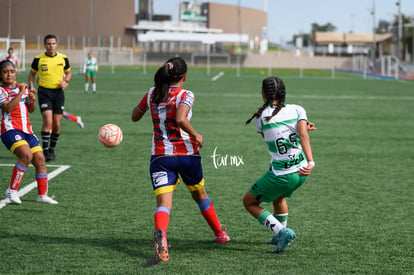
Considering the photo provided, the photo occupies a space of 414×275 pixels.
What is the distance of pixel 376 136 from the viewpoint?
15.0m

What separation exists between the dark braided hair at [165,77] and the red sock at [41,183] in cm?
288

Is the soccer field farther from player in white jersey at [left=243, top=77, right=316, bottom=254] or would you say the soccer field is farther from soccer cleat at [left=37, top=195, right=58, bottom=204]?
player in white jersey at [left=243, top=77, right=316, bottom=254]

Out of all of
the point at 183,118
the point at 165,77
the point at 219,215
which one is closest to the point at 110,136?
the point at 165,77

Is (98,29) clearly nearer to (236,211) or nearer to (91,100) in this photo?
(91,100)

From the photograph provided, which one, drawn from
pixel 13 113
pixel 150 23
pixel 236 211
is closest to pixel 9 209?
pixel 13 113

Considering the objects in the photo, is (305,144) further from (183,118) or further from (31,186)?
(31,186)

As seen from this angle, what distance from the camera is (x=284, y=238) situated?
5559 millimetres

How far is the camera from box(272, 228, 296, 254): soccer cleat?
5.53 metres

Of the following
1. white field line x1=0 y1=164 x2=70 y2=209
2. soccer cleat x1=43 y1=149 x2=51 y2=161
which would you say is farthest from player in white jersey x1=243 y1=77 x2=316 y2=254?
soccer cleat x1=43 y1=149 x2=51 y2=161

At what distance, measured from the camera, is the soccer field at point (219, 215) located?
5.47 meters

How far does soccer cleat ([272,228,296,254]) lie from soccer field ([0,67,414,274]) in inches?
3.9

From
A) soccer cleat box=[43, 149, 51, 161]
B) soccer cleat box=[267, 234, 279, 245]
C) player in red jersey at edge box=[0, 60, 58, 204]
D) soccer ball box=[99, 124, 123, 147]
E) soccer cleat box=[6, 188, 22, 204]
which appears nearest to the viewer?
soccer cleat box=[267, 234, 279, 245]

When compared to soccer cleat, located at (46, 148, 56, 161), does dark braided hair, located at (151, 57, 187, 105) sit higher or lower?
higher

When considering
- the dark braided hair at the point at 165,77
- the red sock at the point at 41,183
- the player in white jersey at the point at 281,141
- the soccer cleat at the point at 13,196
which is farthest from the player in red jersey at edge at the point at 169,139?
the soccer cleat at the point at 13,196
